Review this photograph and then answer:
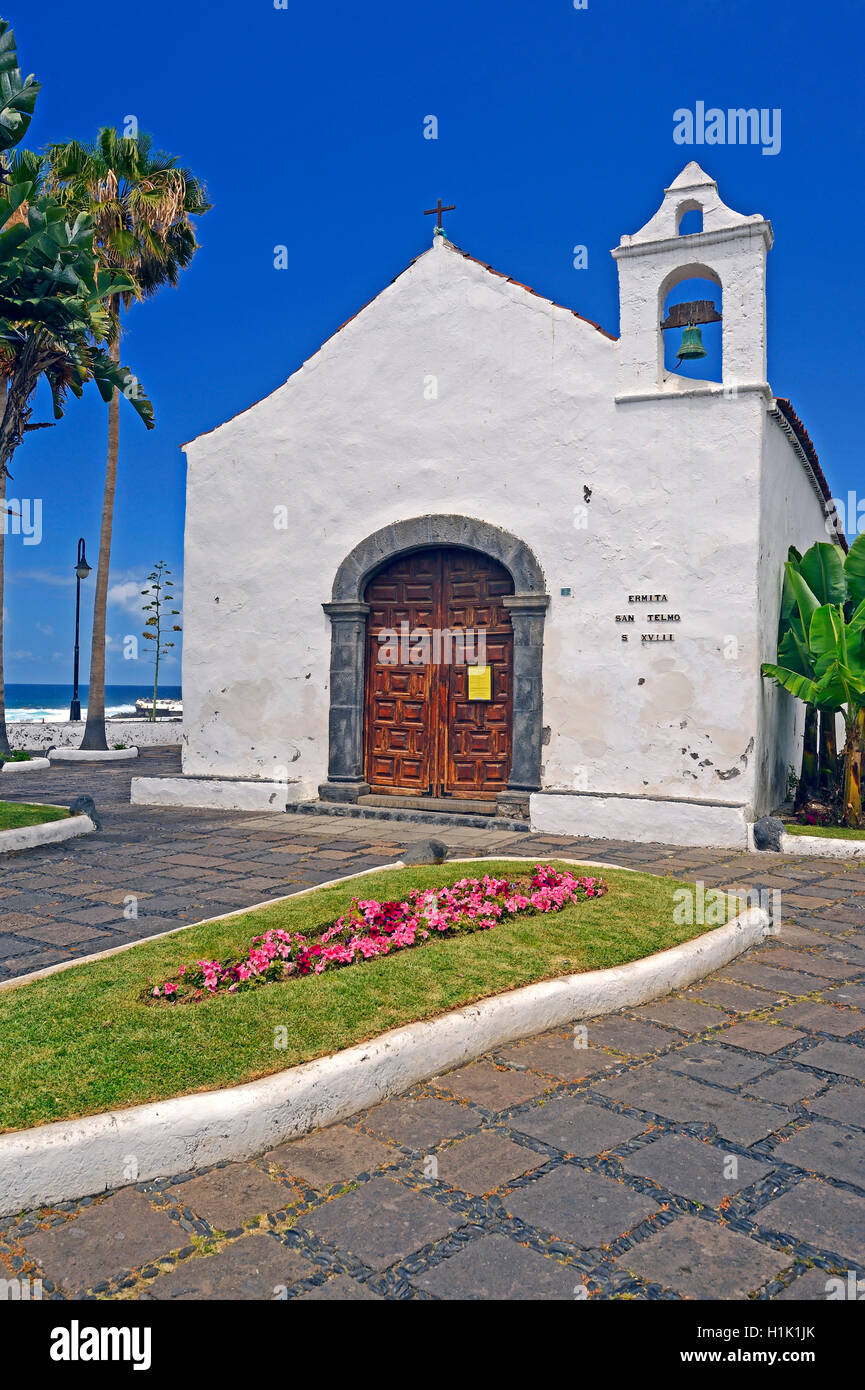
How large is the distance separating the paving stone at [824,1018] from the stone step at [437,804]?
583cm

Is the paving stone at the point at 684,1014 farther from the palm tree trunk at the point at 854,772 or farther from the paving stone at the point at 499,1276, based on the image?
the palm tree trunk at the point at 854,772

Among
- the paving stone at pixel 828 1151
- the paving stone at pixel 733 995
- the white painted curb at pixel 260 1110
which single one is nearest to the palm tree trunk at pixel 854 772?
the paving stone at pixel 733 995

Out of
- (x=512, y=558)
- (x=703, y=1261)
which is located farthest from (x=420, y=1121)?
(x=512, y=558)

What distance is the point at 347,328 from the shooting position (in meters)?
11.5

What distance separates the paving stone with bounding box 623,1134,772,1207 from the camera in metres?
2.96

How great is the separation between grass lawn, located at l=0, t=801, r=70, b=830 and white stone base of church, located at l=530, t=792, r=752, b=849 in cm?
486

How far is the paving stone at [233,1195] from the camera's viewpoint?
2818mm

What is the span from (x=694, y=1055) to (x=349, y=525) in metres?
8.50

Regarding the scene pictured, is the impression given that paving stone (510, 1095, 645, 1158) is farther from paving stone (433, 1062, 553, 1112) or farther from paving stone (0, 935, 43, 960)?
paving stone (0, 935, 43, 960)

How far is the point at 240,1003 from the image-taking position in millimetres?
4055

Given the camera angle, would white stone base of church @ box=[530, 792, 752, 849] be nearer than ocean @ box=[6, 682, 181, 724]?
Yes

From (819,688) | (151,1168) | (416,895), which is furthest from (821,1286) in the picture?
(819,688)

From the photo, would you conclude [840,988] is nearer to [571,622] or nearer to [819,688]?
[819,688]

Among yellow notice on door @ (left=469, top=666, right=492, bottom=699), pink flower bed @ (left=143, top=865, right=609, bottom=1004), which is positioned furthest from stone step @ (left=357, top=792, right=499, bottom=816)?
pink flower bed @ (left=143, top=865, right=609, bottom=1004)
